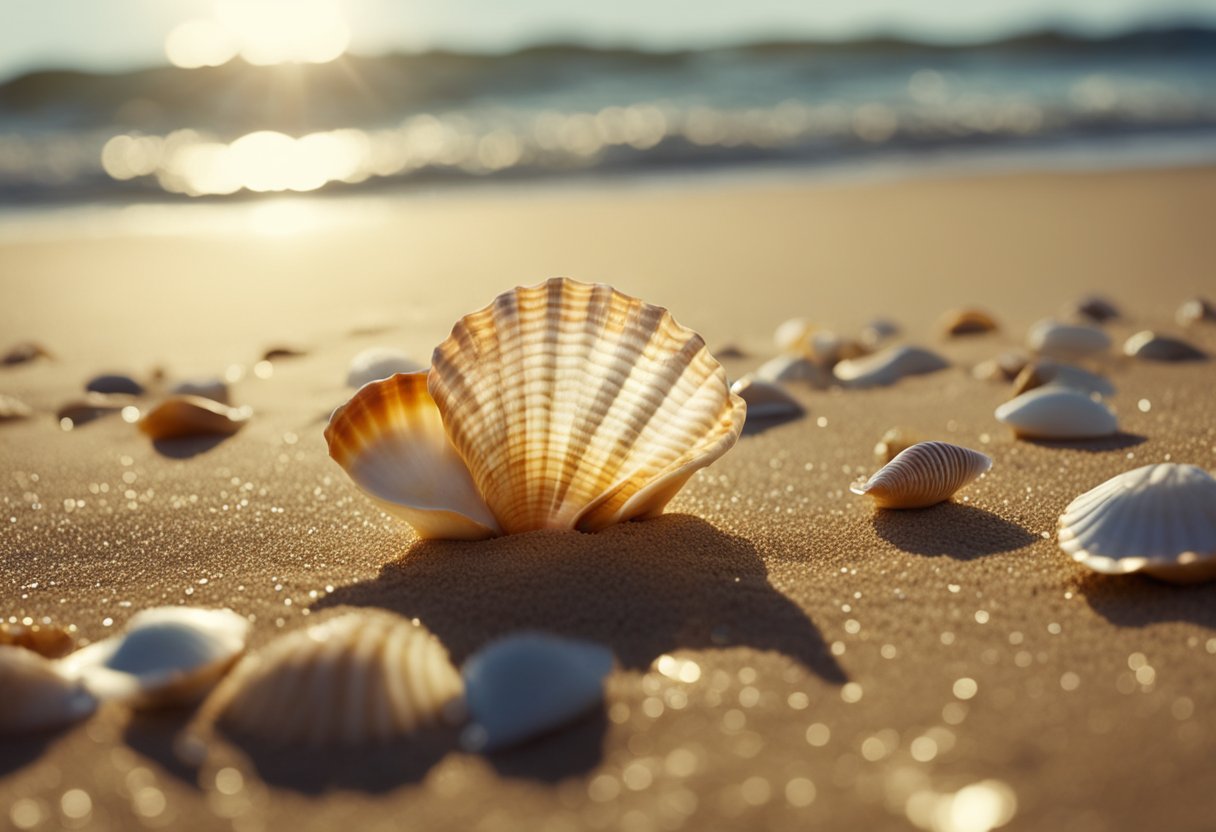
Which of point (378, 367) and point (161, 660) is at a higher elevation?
point (161, 660)

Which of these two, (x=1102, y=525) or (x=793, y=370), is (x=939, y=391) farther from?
(x=1102, y=525)

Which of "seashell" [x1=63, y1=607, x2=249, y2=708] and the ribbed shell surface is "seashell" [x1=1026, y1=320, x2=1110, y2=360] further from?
"seashell" [x1=63, y1=607, x2=249, y2=708]

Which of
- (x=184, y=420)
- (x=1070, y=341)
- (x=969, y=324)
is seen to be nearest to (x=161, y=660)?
(x=184, y=420)

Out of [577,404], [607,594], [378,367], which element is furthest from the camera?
[378,367]

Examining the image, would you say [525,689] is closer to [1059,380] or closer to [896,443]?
[896,443]

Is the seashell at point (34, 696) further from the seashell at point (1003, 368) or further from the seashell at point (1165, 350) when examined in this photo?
the seashell at point (1165, 350)

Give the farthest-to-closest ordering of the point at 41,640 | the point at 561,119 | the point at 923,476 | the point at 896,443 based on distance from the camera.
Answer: the point at 561,119
the point at 896,443
the point at 923,476
the point at 41,640
